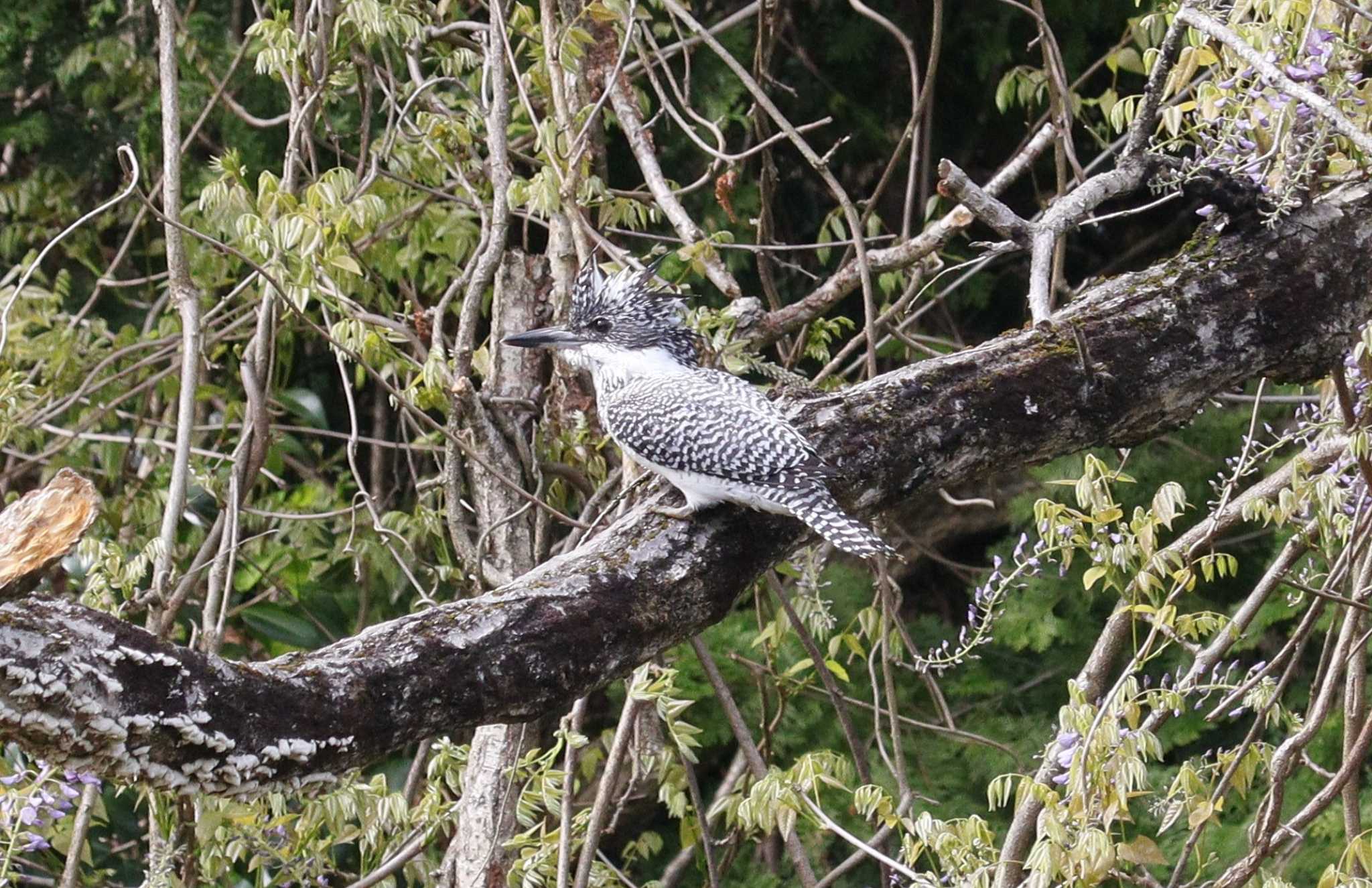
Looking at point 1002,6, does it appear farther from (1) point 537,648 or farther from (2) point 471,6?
(1) point 537,648

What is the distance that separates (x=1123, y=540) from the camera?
291 cm

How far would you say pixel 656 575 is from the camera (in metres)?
2.32

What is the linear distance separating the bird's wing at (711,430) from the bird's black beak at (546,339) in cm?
18

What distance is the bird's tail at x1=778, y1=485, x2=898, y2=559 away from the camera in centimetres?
259

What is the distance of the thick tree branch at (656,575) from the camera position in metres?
1.73

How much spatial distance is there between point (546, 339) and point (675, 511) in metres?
0.97

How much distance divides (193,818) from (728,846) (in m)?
1.29

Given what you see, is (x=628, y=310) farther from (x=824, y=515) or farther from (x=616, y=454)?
(x=824, y=515)

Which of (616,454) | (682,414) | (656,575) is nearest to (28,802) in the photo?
(656,575)

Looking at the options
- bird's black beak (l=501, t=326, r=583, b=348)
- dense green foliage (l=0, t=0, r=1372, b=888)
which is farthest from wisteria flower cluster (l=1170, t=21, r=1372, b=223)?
bird's black beak (l=501, t=326, r=583, b=348)

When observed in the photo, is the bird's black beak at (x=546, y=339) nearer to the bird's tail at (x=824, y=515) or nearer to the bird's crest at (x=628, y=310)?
the bird's crest at (x=628, y=310)

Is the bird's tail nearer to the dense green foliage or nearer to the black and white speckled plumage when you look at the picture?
the black and white speckled plumage

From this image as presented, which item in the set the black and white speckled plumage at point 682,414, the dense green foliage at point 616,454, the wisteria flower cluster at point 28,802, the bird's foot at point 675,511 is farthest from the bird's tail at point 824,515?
the wisteria flower cluster at point 28,802

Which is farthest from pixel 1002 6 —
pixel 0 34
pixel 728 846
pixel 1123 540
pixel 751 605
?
pixel 0 34
